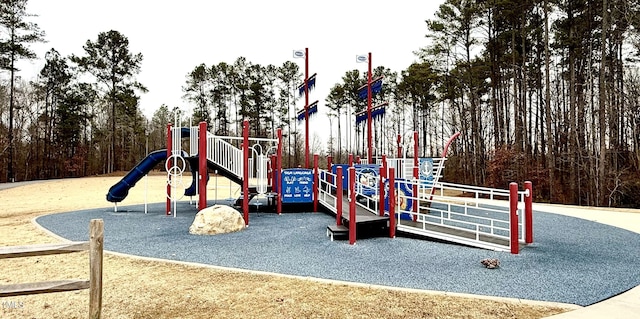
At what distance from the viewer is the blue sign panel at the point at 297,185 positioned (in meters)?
10.8

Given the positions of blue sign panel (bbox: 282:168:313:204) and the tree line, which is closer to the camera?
blue sign panel (bbox: 282:168:313:204)

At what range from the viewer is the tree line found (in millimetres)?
17094

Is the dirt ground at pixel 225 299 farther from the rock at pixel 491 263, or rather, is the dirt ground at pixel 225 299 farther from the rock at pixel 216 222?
the rock at pixel 216 222

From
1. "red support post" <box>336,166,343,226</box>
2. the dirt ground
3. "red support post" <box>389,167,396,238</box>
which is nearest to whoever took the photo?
the dirt ground

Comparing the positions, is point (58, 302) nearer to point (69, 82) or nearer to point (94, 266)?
point (94, 266)

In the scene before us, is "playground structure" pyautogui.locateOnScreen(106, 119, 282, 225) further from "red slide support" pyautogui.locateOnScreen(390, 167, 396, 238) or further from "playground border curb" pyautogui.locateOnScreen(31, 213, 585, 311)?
"red slide support" pyautogui.locateOnScreen(390, 167, 396, 238)

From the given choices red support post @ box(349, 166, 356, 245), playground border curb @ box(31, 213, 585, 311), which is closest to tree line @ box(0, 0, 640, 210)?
red support post @ box(349, 166, 356, 245)

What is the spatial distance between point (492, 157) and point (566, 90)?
638 cm

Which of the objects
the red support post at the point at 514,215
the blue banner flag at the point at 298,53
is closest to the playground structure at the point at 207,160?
the blue banner flag at the point at 298,53

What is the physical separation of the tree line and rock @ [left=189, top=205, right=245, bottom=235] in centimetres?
612

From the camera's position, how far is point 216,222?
8.00m

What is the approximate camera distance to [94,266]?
3174 mm

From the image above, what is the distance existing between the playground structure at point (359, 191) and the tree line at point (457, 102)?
3.36 metres

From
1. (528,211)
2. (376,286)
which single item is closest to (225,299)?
(376,286)
